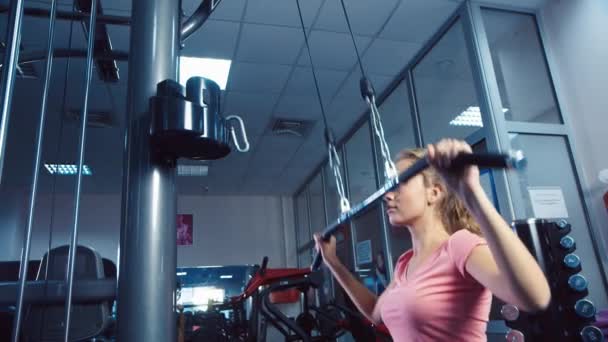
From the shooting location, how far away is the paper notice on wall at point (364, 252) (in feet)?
16.0

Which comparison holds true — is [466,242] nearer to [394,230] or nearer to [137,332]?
[137,332]

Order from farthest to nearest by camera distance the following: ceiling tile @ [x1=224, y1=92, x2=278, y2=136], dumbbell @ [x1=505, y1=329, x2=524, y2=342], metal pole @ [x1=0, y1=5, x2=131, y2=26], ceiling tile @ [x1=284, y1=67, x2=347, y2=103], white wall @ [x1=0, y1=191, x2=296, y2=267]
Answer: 1. white wall @ [x1=0, y1=191, x2=296, y2=267]
2. ceiling tile @ [x1=224, y1=92, x2=278, y2=136]
3. ceiling tile @ [x1=284, y1=67, x2=347, y2=103]
4. dumbbell @ [x1=505, y1=329, x2=524, y2=342]
5. metal pole @ [x1=0, y1=5, x2=131, y2=26]

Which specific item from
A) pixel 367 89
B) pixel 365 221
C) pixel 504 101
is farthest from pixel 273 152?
pixel 367 89

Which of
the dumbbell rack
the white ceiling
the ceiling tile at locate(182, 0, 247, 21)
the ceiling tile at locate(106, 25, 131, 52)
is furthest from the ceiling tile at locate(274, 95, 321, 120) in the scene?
the dumbbell rack

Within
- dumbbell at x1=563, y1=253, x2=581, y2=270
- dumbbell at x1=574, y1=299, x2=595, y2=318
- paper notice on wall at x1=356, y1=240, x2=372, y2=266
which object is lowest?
dumbbell at x1=574, y1=299, x2=595, y2=318

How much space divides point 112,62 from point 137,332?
624 mm

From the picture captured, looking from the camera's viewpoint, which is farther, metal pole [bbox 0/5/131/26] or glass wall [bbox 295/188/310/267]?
glass wall [bbox 295/188/310/267]

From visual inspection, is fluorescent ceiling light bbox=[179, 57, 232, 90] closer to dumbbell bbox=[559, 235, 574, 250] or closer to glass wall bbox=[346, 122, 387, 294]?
glass wall bbox=[346, 122, 387, 294]

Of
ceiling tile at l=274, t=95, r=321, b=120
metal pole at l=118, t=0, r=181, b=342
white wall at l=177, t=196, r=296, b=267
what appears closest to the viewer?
metal pole at l=118, t=0, r=181, b=342

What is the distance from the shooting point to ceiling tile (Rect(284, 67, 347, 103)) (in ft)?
13.2

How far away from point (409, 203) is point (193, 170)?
18.3ft

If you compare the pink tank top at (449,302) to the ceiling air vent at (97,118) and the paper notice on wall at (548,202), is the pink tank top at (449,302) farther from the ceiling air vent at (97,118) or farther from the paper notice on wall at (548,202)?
the ceiling air vent at (97,118)

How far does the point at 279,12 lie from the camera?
3.19m

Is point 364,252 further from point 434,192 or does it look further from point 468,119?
point 434,192
